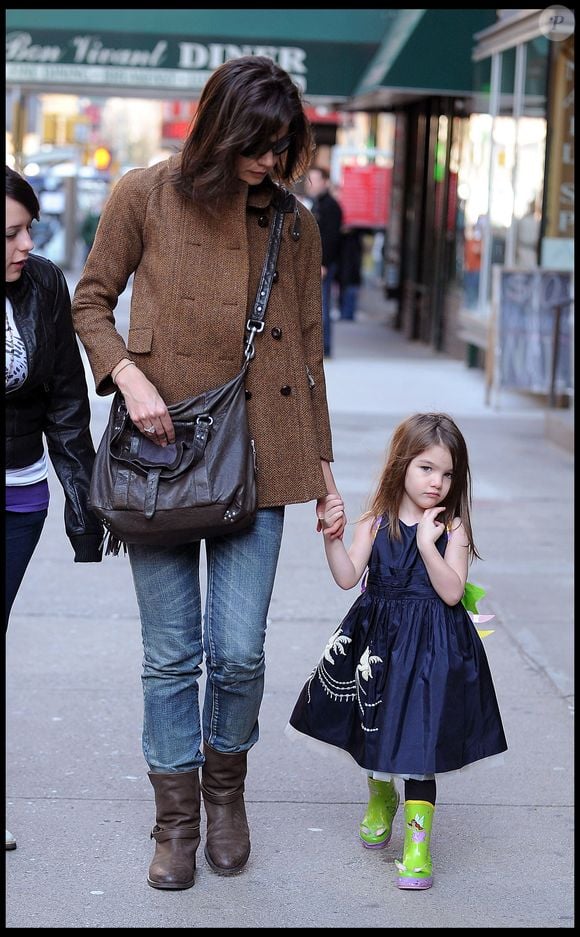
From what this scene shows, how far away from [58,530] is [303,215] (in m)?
4.04

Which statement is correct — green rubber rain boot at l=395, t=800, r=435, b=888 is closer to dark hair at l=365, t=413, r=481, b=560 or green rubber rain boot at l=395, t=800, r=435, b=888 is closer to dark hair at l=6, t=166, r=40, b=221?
dark hair at l=365, t=413, r=481, b=560

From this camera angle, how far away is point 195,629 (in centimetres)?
339

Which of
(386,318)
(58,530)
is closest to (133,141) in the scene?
(386,318)

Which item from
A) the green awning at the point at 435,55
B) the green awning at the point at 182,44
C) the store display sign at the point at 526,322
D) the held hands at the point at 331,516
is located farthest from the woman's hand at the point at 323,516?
the green awning at the point at 182,44

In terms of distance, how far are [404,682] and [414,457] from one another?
22.2 inches

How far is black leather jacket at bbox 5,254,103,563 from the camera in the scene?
10.9 ft

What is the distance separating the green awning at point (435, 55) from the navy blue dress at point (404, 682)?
450 inches

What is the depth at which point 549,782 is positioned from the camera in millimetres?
4234

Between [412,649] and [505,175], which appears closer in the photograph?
[412,649]

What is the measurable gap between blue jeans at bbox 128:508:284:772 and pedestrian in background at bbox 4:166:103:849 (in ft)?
0.89

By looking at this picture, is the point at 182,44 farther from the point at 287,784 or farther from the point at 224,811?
the point at 224,811

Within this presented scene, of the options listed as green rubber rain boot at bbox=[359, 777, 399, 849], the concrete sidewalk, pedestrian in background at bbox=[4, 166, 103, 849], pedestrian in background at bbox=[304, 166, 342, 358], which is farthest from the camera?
pedestrian in background at bbox=[304, 166, 342, 358]

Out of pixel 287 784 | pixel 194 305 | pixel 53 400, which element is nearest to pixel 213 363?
pixel 194 305

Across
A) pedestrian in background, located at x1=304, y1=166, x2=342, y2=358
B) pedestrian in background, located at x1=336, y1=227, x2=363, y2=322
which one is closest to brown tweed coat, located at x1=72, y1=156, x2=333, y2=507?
pedestrian in background, located at x1=304, y1=166, x2=342, y2=358
